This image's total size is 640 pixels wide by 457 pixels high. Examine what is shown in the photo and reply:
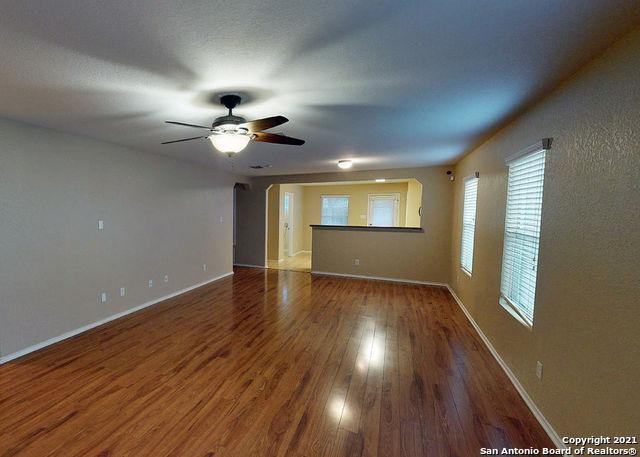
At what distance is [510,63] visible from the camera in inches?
62.4

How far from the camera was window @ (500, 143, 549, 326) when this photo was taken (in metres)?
2.14

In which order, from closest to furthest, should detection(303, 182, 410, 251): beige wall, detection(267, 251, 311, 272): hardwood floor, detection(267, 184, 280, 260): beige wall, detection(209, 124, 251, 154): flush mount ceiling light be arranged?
detection(209, 124, 251, 154): flush mount ceiling light < detection(267, 251, 311, 272): hardwood floor < detection(267, 184, 280, 260): beige wall < detection(303, 182, 410, 251): beige wall

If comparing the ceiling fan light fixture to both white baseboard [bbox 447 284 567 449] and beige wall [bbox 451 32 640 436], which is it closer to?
beige wall [bbox 451 32 640 436]

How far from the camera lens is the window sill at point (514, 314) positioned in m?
2.18

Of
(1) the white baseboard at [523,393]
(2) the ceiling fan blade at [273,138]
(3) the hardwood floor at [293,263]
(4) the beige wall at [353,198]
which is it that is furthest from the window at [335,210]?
(2) the ceiling fan blade at [273,138]

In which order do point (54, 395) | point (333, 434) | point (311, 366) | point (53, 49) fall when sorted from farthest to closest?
point (311, 366) → point (54, 395) → point (333, 434) → point (53, 49)

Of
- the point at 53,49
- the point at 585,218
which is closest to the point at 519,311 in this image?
the point at 585,218

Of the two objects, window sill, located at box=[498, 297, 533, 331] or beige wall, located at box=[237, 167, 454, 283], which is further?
beige wall, located at box=[237, 167, 454, 283]

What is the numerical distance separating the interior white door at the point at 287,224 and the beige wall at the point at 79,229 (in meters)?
3.25

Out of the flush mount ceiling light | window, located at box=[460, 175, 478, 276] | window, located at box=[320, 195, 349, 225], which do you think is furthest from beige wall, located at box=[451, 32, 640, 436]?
window, located at box=[320, 195, 349, 225]

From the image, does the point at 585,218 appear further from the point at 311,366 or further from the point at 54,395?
the point at 54,395

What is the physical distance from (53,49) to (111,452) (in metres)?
2.30

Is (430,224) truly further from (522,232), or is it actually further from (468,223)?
(522,232)

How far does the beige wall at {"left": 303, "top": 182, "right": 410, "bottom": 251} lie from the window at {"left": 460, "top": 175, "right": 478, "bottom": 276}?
3.94 metres
